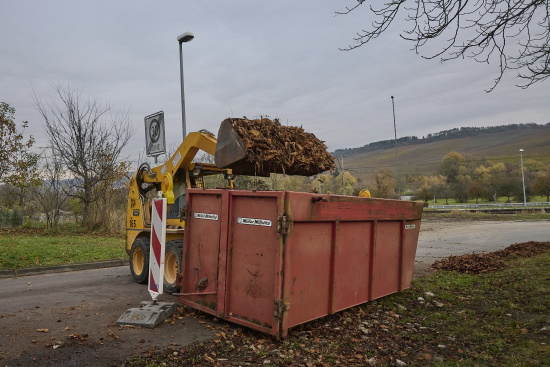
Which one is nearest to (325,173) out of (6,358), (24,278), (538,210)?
(6,358)

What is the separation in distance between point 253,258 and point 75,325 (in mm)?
2382

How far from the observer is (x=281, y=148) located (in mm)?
6027

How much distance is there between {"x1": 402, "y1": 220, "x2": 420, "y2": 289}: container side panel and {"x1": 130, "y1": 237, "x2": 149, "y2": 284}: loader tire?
453 centimetres

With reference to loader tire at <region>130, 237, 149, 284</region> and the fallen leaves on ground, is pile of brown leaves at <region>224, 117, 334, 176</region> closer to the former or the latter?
the fallen leaves on ground

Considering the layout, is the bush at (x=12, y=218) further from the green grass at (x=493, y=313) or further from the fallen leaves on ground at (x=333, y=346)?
the green grass at (x=493, y=313)

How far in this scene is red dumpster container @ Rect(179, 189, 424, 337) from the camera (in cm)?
453

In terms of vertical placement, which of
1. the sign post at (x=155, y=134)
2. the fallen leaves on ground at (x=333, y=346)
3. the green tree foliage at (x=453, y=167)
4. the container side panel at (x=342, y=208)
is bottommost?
the fallen leaves on ground at (x=333, y=346)

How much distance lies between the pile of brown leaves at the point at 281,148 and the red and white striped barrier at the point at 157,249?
1.37 metres

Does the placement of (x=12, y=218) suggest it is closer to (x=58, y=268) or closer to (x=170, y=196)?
(x=58, y=268)

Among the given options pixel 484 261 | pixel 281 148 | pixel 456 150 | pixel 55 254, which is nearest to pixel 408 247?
pixel 281 148

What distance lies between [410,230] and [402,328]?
6.70 feet

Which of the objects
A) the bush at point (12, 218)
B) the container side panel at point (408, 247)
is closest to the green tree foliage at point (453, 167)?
the bush at point (12, 218)

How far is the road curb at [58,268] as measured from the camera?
30.1ft

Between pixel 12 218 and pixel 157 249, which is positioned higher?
pixel 157 249
